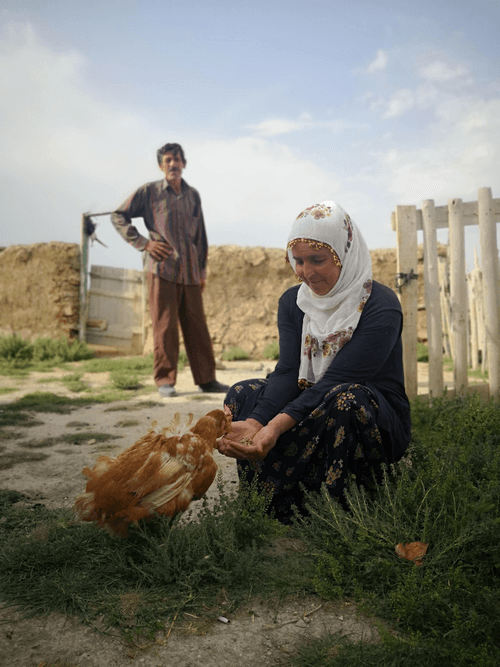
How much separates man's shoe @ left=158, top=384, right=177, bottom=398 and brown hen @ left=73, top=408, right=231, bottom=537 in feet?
13.6

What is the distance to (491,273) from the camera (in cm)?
448

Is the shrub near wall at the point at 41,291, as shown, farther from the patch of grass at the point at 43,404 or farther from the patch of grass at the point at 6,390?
the patch of grass at the point at 43,404

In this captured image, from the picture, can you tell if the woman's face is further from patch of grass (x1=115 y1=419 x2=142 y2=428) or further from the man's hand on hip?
the man's hand on hip

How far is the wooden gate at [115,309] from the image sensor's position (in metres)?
12.0

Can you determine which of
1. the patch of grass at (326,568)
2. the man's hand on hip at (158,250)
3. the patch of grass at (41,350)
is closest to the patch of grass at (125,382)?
the man's hand on hip at (158,250)

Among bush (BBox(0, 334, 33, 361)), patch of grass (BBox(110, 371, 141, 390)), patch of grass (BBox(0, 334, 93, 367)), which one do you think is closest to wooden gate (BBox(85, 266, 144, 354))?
patch of grass (BBox(0, 334, 93, 367))

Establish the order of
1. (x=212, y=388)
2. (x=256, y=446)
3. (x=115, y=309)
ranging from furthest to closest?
(x=115, y=309)
(x=212, y=388)
(x=256, y=446)

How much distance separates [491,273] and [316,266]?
2738 millimetres

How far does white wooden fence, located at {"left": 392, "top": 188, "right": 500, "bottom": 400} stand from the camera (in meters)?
4.46

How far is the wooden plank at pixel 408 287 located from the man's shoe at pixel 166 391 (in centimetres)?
312

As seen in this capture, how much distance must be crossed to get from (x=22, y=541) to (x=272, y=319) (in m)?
9.49

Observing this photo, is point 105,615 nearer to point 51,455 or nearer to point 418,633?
point 418,633

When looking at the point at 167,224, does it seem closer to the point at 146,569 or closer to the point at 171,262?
the point at 171,262

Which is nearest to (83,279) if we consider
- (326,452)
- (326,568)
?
(326,452)
